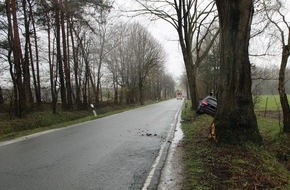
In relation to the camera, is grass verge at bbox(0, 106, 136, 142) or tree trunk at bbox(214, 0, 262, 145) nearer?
tree trunk at bbox(214, 0, 262, 145)

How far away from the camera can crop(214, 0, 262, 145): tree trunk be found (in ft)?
30.0

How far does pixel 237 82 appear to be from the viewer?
930 centimetres

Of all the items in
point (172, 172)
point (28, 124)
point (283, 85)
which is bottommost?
point (172, 172)

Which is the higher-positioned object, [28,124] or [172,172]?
[28,124]

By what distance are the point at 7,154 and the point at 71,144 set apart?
2104 millimetres

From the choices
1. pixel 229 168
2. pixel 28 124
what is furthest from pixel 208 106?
pixel 229 168

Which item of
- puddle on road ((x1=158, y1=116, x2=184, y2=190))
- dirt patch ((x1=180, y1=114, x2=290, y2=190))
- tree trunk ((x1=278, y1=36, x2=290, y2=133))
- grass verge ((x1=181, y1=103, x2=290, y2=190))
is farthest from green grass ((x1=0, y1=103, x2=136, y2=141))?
tree trunk ((x1=278, y1=36, x2=290, y2=133))

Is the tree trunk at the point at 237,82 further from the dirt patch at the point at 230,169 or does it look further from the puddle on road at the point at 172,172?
the puddle on road at the point at 172,172

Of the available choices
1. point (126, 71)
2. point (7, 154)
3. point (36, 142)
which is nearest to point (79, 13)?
point (36, 142)

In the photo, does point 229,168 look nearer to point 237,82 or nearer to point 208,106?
point 237,82

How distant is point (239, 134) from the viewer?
916 centimetres

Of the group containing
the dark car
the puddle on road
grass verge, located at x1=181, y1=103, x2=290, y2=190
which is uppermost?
the dark car

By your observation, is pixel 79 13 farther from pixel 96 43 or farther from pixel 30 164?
pixel 30 164

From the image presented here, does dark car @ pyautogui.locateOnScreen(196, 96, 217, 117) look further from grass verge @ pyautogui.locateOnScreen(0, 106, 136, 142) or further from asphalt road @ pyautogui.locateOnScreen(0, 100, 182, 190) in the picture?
asphalt road @ pyautogui.locateOnScreen(0, 100, 182, 190)
